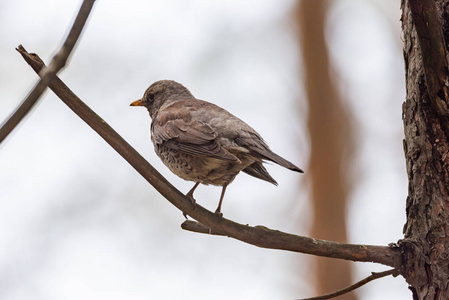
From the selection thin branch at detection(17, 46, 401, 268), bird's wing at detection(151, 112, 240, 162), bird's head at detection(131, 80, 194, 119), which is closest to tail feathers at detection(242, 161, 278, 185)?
bird's wing at detection(151, 112, 240, 162)

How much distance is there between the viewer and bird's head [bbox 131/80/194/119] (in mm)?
5824

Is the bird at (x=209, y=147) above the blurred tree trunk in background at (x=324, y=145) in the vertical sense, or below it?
below

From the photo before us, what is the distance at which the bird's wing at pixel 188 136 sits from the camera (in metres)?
4.16

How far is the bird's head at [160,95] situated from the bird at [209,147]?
86 centimetres

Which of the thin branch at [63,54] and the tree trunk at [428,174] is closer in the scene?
the thin branch at [63,54]

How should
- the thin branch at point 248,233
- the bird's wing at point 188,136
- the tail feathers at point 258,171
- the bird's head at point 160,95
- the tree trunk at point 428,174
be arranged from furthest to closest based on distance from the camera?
the bird's head at point 160,95 < the tail feathers at point 258,171 < the bird's wing at point 188,136 < the tree trunk at point 428,174 < the thin branch at point 248,233

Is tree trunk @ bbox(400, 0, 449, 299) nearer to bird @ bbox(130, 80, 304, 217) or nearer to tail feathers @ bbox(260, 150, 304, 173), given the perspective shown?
tail feathers @ bbox(260, 150, 304, 173)

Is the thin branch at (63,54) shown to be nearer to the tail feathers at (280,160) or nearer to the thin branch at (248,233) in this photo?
the thin branch at (248,233)

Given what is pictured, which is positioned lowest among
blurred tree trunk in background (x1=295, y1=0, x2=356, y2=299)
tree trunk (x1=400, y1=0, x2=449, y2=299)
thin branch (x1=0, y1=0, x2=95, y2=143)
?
thin branch (x1=0, y1=0, x2=95, y2=143)

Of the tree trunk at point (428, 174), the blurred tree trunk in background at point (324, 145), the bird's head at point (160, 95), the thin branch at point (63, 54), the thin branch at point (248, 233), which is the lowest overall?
the thin branch at point (63, 54)

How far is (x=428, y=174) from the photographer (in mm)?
3029

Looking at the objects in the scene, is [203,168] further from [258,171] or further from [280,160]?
[280,160]

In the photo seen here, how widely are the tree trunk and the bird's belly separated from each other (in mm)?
1478

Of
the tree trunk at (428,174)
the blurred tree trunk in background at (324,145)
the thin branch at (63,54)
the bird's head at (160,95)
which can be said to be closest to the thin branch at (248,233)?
the tree trunk at (428,174)
